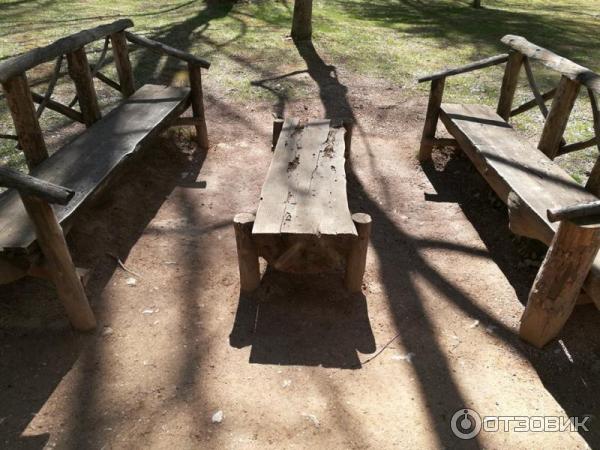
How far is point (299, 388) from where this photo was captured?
3.20 metres

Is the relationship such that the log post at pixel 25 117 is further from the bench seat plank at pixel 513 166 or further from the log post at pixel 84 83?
the bench seat plank at pixel 513 166

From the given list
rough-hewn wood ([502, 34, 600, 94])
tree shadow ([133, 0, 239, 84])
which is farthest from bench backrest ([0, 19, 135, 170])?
rough-hewn wood ([502, 34, 600, 94])

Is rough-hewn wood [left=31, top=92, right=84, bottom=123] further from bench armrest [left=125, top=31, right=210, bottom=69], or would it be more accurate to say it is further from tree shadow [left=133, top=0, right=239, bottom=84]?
tree shadow [left=133, top=0, right=239, bottom=84]

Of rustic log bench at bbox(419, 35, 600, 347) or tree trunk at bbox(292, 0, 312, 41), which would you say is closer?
rustic log bench at bbox(419, 35, 600, 347)

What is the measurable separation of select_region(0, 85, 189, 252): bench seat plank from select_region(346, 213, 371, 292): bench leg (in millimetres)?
2151

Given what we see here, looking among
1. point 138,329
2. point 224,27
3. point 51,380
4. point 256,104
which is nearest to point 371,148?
point 256,104

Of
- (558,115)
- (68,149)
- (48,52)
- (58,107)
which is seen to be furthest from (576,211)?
(58,107)

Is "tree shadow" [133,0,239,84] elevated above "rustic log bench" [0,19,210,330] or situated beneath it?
situated beneath

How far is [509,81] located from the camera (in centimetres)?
589

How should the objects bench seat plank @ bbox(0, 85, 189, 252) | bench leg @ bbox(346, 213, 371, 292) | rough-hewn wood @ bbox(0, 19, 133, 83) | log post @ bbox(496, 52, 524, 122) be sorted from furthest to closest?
log post @ bbox(496, 52, 524, 122) → rough-hewn wood @ bbox(0, 19, 133, 83) → bench leg @ bbox(346, 213, 371, 292) → bench seat plank @ bbox(0, 85, 189, 252)

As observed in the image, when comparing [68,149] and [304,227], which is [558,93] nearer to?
[304,227]

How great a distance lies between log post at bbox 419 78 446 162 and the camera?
6.00 m

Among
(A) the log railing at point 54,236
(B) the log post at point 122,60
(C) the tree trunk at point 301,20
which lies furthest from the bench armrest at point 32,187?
(C) the tree trunk at point 301,20

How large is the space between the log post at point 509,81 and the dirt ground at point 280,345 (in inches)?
53.6
